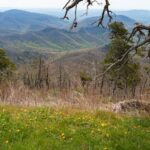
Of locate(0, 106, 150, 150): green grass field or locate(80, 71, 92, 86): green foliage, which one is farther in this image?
locate(80, 71, 92, 86): green foliage

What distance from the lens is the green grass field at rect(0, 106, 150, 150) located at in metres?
8.52

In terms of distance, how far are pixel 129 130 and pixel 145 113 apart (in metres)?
2.44

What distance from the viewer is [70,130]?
946 cm

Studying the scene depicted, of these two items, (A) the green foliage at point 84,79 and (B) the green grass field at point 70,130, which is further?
(A) the green foliage at point 84,79

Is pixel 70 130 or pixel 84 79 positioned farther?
pixel 84 79

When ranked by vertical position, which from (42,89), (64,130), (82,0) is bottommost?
(42,89)

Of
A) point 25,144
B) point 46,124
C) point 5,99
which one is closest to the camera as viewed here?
point 25,144

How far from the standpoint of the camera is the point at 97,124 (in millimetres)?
10148

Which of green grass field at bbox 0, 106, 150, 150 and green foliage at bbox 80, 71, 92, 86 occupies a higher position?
green grass field at bbox 0, 106, 150, 150

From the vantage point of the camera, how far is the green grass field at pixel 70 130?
335 inches

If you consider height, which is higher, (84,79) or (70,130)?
(70,130)

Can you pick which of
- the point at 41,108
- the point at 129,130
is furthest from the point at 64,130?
the point at 41,108

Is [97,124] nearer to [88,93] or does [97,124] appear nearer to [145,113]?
[145,113]

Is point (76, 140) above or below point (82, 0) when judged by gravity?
below
